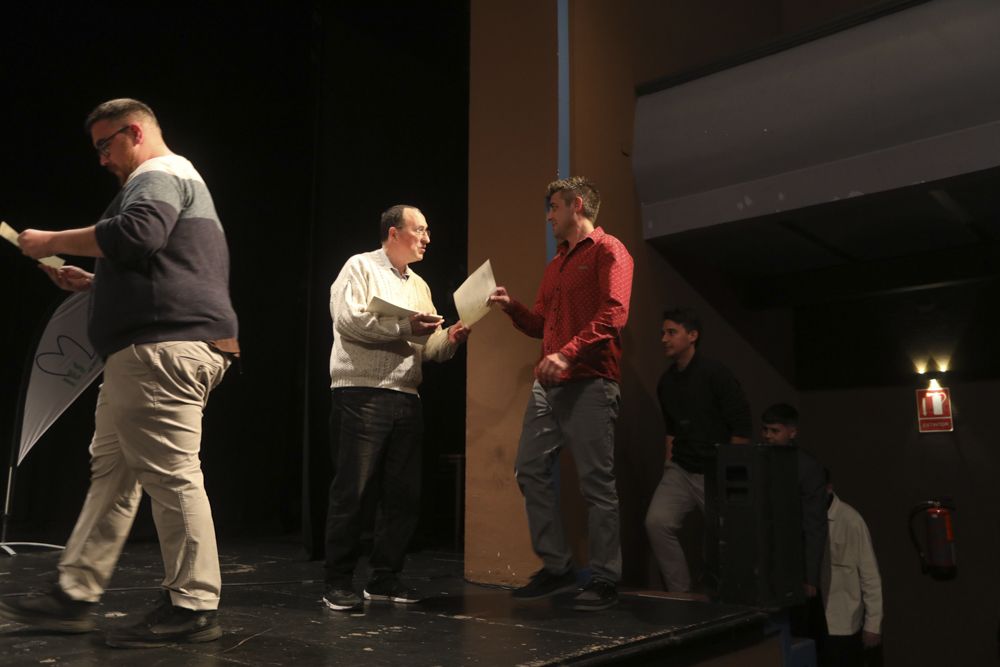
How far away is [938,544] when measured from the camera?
4520 millimetres

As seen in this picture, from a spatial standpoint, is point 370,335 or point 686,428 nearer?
point 370,335

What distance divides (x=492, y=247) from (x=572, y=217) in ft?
2.69

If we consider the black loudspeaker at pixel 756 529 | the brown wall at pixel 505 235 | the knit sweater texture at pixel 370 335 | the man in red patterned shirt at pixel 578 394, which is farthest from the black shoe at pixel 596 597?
the knit sweater texture at pixel 370 335

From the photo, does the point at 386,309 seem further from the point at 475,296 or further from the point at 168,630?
the point at 168,630

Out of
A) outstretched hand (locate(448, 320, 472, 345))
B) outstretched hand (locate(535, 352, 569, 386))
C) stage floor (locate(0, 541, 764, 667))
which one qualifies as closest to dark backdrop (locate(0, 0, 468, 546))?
stage floor (locate(0, 541, 764, 667))

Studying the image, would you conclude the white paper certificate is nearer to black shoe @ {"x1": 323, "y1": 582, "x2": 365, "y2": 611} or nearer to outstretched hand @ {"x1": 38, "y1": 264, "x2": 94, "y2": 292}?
black shoe @ {"x1": 323, "y1": 582, "x2": 365, "y2": 611}

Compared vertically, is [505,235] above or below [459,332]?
above

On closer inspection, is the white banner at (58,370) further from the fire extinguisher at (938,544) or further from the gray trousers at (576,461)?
the fire extinguisher at (938,544)

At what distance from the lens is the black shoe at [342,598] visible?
254 cm

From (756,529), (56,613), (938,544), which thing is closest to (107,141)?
(56,613)

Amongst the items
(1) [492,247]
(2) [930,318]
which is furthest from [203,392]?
(2) [930,318]

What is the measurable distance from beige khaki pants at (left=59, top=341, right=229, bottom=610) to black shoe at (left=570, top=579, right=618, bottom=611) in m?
1.15

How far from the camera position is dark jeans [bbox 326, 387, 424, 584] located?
265 cm

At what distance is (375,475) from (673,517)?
1382 millimetres
